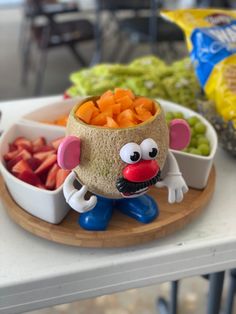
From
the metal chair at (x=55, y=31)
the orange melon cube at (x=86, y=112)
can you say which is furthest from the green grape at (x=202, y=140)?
the metal chair at (x=55, y=31)

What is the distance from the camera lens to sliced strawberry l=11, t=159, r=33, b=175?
61 cm

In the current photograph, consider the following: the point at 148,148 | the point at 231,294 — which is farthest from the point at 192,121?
the point at 231,294

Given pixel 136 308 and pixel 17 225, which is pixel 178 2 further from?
pixel 17 225

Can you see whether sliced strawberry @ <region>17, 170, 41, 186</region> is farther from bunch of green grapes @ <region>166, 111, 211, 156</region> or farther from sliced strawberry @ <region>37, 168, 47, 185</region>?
bunch of green grapes @ <region>166, 111, 211, 156</region>

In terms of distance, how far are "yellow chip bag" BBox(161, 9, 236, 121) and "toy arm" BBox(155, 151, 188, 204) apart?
0.19 metres

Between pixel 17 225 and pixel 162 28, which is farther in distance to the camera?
pixel 162 28

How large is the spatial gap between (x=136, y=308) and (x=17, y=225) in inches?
26.6

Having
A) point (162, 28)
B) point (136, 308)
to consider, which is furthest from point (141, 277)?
point (162, 28)

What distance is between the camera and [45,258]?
56 centimetres

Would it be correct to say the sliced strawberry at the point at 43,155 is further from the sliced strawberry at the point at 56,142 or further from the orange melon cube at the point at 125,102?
the orange melon cube at the point at 125,102

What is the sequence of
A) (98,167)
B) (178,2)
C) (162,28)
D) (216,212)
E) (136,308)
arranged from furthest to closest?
(178,2) < (162,28) < (136,308) < (216,212) < (98,167)

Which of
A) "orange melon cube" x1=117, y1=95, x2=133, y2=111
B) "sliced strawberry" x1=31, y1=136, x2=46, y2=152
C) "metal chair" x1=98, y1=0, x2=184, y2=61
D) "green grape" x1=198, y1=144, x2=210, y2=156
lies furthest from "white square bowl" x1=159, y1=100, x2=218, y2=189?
"metal chair" x1=98, y1=0, x2=184, y2=61

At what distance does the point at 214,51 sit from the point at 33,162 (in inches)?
15.1

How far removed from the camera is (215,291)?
0.81 metres
